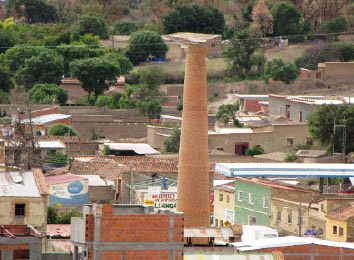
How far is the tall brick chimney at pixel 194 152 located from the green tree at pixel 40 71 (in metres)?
37.2

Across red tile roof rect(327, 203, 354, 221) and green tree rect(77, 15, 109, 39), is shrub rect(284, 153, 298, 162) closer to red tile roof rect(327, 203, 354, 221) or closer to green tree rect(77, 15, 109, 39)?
red tile roof rect(327, 203, 354, 221)

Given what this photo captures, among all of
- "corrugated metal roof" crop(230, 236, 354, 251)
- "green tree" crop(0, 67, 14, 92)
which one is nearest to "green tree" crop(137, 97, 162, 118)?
"green tree" crop(0, 67, 14, 92)

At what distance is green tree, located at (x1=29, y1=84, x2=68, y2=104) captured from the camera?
67.9 meters

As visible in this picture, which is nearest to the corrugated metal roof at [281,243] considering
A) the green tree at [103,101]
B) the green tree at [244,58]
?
the green tree at [103,101]

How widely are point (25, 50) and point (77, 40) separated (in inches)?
229

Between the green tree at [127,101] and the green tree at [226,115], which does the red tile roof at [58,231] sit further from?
the green tree at [127,101]

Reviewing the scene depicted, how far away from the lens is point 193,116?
118ft

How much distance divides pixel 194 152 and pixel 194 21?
47982 millimetres

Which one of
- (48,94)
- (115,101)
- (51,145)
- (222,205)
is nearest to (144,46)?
(115,101)

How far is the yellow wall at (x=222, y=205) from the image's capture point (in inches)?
1676

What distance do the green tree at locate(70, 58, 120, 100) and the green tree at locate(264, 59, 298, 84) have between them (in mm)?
5903

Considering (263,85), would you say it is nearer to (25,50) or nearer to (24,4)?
(25,50)

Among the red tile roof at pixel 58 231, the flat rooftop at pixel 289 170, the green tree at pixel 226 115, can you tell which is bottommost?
the green tree at pixel 226 115

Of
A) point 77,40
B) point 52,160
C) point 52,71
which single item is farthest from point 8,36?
point 52,160
